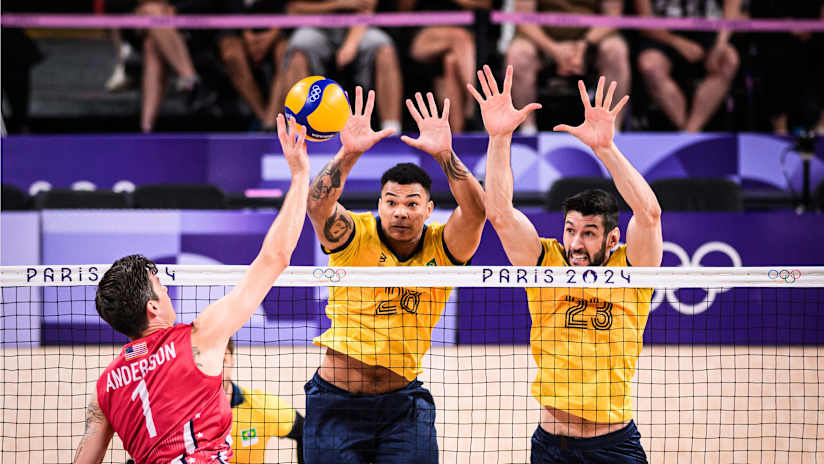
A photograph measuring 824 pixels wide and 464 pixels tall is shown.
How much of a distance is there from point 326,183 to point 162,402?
1910mm

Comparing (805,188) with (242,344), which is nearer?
(242,344)

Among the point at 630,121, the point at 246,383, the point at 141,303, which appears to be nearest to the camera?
the point at 141,303

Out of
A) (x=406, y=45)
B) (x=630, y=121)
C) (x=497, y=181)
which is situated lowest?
(x=497, y=181)

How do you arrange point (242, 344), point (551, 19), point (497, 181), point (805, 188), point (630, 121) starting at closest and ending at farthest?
point (497, 181) < point (242, 344) < point (805, 188) < point (551, 19) < point (630, 121)

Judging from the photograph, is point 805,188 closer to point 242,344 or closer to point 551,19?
point 551,19

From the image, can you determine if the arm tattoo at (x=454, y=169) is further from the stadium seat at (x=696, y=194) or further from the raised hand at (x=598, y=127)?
the stadium seat at (x=696, y=194)

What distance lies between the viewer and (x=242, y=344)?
9.33 metres

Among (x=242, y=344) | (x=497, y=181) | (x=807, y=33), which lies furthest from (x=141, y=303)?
(x=807, y=33)

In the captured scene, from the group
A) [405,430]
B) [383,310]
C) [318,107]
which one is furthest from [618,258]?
[318,107]

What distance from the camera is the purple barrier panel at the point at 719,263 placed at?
9.38 metres

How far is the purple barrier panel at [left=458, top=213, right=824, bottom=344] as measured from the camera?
938cm

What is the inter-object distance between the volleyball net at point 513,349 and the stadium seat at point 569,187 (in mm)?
1209

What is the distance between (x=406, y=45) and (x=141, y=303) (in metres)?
7.86

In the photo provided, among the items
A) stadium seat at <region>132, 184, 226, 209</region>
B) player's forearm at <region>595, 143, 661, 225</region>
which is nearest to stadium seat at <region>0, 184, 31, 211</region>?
stadium seat at <region>132, 184, 226, 209</region>
